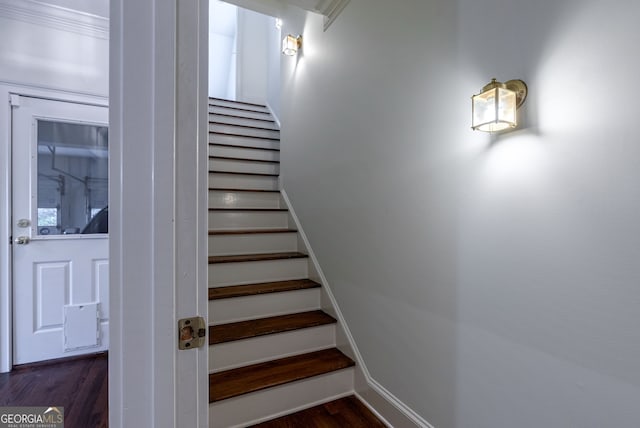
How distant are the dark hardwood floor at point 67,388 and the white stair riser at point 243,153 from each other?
6.86 ft

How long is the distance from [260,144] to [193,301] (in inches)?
127

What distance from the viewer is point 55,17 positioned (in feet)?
7.80

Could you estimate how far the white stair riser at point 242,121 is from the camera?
12.4ft

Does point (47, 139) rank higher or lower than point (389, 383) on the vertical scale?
higher

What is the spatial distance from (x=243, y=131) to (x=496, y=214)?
325 cm

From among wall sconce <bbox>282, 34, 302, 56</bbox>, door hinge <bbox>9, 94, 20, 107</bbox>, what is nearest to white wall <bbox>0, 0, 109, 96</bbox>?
door hinge <bbox>9, 94, 20, 107</bbox>

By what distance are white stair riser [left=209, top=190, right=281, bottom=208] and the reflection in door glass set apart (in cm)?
81

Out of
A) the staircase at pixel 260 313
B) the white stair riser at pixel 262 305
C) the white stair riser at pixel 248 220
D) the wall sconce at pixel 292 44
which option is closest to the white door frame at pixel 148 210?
the staircase at pixel 260 313

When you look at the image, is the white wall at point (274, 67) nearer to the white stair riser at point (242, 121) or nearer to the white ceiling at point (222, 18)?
the white stair riser at point (242, 121)

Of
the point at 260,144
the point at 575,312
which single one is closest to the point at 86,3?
the point at 260,144

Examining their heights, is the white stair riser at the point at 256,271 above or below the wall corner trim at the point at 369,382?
above

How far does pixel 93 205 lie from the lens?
2.54 metres

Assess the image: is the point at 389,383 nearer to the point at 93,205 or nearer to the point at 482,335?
the point at 482,335

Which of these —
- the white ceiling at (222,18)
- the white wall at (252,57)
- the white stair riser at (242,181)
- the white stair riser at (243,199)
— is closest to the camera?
the white stair riser at (243,199)
